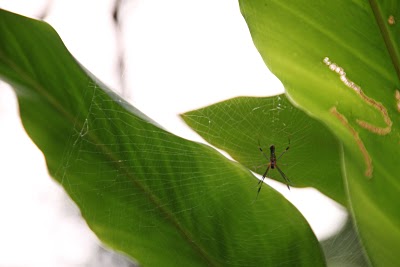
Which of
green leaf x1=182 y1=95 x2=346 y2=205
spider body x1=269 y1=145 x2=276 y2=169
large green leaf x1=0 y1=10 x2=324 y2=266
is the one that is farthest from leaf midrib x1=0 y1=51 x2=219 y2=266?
spider body x1=269 y1=145 x2=276 y2=169

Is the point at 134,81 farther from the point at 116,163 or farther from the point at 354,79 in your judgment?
the point at 354,79

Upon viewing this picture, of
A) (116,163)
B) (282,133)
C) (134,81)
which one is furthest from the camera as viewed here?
(134,81)

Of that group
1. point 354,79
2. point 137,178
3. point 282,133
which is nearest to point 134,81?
point 282,133

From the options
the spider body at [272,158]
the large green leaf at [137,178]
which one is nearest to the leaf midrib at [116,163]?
the large green leaf at [137,178]

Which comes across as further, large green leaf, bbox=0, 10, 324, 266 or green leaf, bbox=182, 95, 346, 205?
green leaf, bbox=182, 95, 346, 205

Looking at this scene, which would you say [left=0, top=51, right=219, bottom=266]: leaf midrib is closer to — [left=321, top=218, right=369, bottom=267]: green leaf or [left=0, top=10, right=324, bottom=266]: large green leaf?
[left=0, top=10, right=324, bottom=266]: large green leaf
